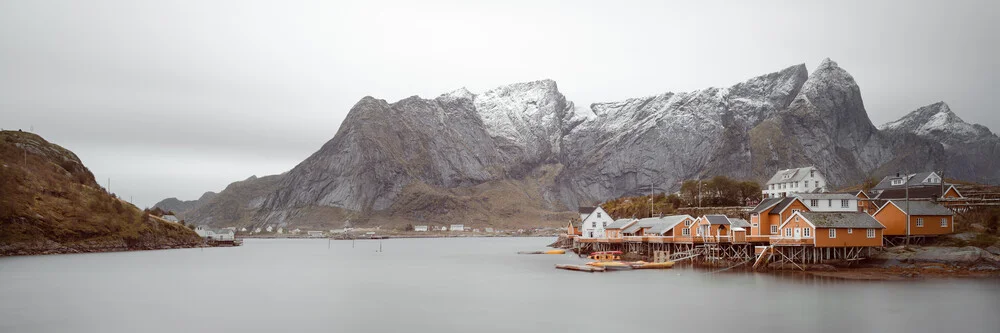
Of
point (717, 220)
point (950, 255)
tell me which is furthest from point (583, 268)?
point (950, 255)

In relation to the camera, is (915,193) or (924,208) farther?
(915,193)

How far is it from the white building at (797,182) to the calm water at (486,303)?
48.3 m

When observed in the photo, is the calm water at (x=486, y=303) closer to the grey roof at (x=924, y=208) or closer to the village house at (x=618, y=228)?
the grey roof at (x=924, y=208)

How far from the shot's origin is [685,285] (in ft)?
181

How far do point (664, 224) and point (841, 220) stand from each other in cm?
2266

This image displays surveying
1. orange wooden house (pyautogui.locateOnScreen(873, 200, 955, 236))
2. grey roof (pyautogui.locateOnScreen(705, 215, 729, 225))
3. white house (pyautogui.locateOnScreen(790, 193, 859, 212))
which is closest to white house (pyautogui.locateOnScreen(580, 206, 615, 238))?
grey roof (pyautogui.locateOnScreen(705, 215, 729, 225))

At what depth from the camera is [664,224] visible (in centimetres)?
7925

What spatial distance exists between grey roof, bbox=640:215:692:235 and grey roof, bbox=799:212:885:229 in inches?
698

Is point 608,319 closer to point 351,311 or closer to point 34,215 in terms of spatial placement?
point 351,311

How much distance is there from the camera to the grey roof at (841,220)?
58.8 m

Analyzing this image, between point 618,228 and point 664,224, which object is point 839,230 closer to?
point 664,224

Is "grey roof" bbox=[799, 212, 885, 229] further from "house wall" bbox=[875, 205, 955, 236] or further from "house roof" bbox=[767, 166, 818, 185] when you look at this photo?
"house roof" bbox=[767, 166, 818, 185]

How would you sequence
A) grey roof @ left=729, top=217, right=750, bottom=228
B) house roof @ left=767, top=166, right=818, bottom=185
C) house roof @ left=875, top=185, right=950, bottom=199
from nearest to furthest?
grey roof @ left=729, top=217, right=750, bottom=228 → house roof @ left=875, top=185, right=950, bottom=199 → house roof @ left=767, top=166, right=818, bottom=185

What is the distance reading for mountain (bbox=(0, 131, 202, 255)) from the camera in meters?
90.6
